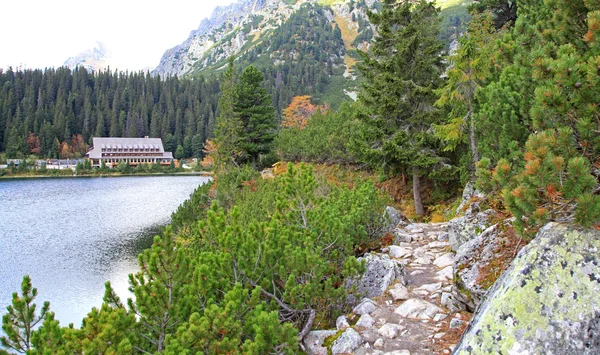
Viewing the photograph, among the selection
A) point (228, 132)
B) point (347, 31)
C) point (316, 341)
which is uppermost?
point (347, 31)

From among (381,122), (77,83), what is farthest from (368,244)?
(77,83)

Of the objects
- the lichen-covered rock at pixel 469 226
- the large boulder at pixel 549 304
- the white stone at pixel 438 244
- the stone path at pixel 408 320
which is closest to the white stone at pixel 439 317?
the stone path at pixel 408 320

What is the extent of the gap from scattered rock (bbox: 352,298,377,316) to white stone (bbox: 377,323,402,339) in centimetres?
54

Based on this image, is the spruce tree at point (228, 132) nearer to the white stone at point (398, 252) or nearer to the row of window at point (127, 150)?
the white stone at point (398, 252)

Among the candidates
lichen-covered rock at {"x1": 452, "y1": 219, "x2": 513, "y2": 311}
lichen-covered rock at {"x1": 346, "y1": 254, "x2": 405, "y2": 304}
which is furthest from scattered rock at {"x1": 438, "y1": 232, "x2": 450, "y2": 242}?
lichen-covered rock at {"x1": 452, "y1": 219, "x2": 513, "y2": 311}

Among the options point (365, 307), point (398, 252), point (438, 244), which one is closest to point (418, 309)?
point (365, 307)

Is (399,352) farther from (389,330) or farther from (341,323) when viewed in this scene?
(341,323)

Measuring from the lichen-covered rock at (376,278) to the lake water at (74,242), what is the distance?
656cm

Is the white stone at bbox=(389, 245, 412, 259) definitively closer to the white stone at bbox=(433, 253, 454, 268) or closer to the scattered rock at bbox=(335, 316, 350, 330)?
the white stone at bbox=(433, 253, 454, 268)

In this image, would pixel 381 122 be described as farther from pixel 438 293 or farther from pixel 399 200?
pixel 438 293

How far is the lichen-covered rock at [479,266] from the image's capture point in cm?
454

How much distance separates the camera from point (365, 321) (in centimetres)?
517

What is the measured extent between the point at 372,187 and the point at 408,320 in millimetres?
5730

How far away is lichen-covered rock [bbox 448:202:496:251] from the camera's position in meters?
6.74
